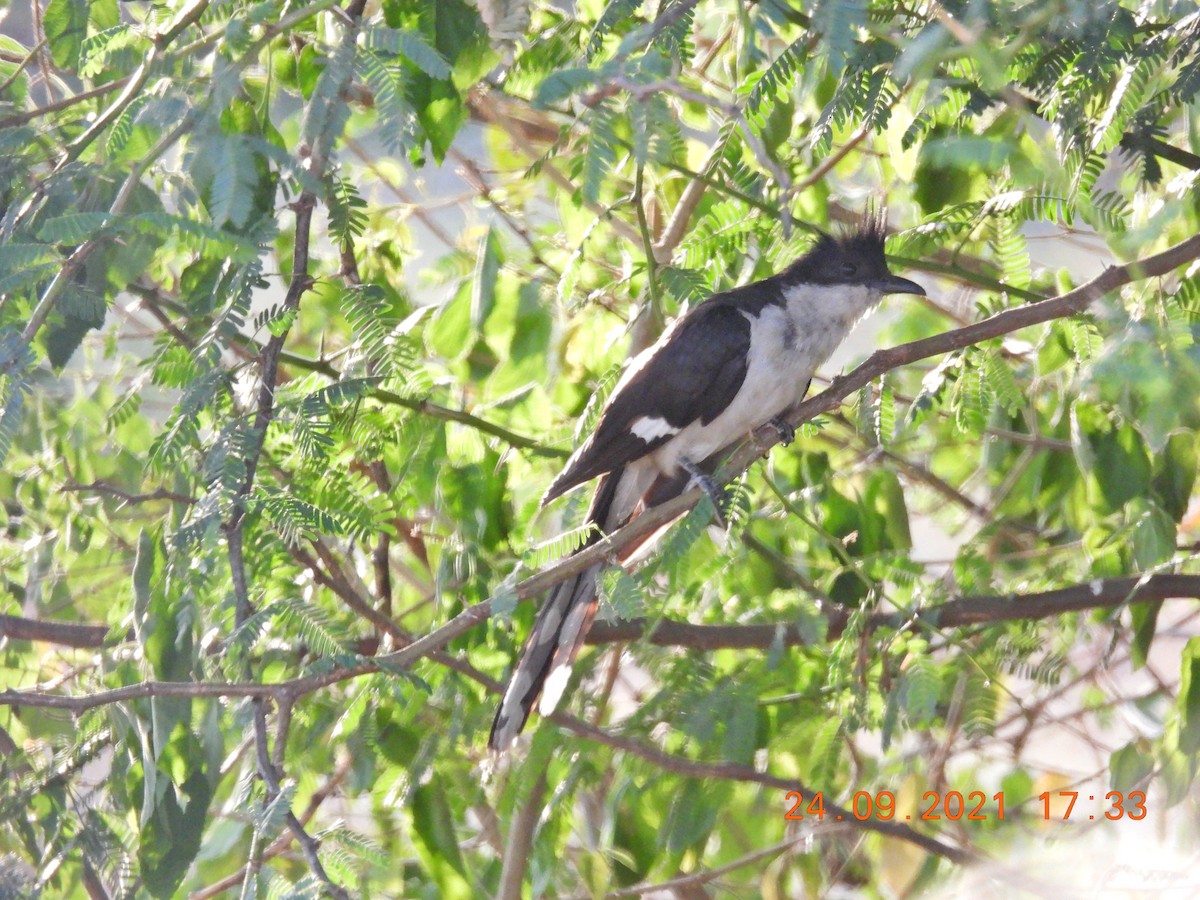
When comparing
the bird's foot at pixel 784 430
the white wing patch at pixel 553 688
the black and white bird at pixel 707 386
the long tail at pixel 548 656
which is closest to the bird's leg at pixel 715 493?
the black and white bird at pixel 707 386

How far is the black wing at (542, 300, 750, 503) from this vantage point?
325cm

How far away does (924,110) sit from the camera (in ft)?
7.47

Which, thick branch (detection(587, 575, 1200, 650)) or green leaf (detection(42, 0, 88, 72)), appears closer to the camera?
green leaf (detection(42, 0, 88, 72))

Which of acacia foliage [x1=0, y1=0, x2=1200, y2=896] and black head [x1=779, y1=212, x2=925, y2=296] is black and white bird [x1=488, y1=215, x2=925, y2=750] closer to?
black head [x1=779, y1=212, x2=925, y2=296]

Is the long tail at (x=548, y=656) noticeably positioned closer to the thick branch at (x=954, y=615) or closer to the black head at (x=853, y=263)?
the thick branch at (x=954, y=615)

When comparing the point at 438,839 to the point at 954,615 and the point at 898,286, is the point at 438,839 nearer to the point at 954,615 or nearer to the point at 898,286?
the point at 954,615

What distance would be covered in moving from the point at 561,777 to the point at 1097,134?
1.90 metres

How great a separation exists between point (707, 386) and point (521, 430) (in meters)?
0.53

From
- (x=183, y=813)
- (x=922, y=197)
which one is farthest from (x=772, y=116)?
(x=183, y=813)

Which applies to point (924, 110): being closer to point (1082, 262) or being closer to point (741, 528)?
point (741, 528)

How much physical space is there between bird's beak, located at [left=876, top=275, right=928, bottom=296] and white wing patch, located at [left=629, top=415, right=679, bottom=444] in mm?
724

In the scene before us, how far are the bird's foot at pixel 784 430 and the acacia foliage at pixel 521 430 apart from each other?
10 cm
